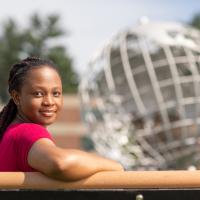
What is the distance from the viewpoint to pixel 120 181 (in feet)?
8.91

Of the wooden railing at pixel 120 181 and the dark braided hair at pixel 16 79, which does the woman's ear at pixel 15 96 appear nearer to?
the dark braided hair at pixel 16 79

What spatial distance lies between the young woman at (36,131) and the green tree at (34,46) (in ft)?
124

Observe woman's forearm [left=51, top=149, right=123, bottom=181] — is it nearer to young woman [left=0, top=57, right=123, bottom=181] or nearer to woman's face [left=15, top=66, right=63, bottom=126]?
young woman [left=0, top=57, right=123, bottom=181]

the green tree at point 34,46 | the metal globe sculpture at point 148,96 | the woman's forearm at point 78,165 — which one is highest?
the green tree at point 34,46

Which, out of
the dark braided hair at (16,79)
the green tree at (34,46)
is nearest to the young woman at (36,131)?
the dark braided hair at (16,79)

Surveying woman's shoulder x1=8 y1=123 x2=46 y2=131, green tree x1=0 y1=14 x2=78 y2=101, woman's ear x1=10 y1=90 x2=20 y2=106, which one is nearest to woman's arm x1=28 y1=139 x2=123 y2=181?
woman's shoulder x1=8 y1=123 x2=46 y2=131

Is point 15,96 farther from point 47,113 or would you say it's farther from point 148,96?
point 148,96

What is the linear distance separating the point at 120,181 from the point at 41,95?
51cm

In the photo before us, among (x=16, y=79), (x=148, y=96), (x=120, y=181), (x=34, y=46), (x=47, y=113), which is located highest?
(x=34, y=46)

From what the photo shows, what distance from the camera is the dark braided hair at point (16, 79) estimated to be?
315 centimetres

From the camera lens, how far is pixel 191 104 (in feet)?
42.4

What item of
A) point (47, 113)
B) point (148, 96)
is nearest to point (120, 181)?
point (47, 113)
